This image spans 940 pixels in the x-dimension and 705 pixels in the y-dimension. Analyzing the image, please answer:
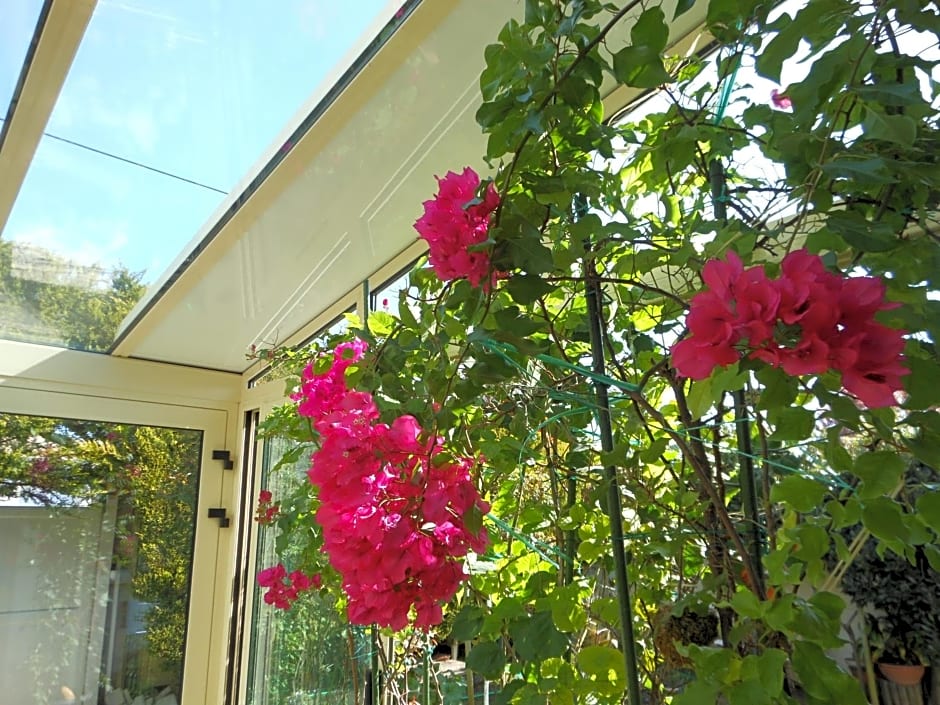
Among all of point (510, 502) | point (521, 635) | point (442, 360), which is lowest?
point (521, 635)

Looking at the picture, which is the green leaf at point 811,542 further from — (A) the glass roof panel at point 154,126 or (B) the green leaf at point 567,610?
(A) the glass roof panel at point 154,126

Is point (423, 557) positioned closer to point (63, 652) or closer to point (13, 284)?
point (13, 284)

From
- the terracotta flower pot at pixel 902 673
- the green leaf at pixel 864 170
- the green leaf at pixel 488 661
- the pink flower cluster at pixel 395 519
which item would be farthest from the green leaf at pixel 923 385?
the terracotta flower pot at pixel 902 673

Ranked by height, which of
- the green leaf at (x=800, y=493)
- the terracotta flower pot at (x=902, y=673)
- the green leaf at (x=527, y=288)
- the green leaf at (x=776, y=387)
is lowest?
the terracotta flower pot at (x=902, y=673)

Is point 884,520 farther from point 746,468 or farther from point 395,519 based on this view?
point 395,519

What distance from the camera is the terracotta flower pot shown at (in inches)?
31.0

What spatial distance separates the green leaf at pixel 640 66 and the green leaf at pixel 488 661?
63 cm

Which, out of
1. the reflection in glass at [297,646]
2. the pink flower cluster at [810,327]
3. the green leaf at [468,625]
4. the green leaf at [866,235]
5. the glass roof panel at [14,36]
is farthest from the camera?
the reflection in glass at [297,646]

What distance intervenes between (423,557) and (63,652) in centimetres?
260

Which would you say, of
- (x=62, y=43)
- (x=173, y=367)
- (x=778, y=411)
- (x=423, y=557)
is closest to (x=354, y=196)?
(x=62, y=43)

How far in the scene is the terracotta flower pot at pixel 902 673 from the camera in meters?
0.79

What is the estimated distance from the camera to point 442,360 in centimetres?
66

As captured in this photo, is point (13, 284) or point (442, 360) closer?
point (442, 360)

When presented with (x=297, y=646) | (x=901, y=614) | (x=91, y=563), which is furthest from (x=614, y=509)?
(x=91, y=563)
